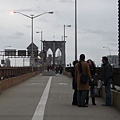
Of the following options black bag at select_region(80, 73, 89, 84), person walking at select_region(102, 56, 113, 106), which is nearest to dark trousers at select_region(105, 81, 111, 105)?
person walking at select_region(102, 56, 113, 106)

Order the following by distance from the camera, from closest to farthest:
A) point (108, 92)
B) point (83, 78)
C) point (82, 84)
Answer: point (83, 78), point (82, 84), point (108, 92)

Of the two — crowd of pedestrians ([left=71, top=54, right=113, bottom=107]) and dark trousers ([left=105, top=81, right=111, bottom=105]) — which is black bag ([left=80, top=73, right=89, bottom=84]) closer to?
crowd of pedestrians ([left=71, top=54, right=113, bottom=107])

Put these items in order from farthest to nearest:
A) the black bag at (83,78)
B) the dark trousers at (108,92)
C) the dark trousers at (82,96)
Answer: the dark trousers at (108,92), the dark trousers at (82,96), the black bag at (83,78)

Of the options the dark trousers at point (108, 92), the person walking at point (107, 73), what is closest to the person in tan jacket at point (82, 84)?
the person walking at point (107, 73)

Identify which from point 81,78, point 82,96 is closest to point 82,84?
point 81,78

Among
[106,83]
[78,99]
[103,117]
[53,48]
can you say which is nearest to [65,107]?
[78,99]

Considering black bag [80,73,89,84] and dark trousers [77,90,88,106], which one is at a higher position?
black bag [80,73,89,84]

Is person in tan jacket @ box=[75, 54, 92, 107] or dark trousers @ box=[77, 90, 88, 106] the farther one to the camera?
dark trousers @ box=[77, 90, 88, 106]

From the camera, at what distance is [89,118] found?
12.2 metres

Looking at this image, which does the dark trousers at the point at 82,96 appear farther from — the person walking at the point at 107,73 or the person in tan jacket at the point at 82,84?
the person walking at the point at 107,73

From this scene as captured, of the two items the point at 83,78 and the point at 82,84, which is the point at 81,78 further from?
Result: the point at 82,84

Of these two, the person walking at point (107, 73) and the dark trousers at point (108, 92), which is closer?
the person walking at point (107, 73)

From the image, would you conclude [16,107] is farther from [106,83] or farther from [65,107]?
[106,83]

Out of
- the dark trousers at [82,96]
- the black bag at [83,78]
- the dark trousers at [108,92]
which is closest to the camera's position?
the black bag at [83,78]
